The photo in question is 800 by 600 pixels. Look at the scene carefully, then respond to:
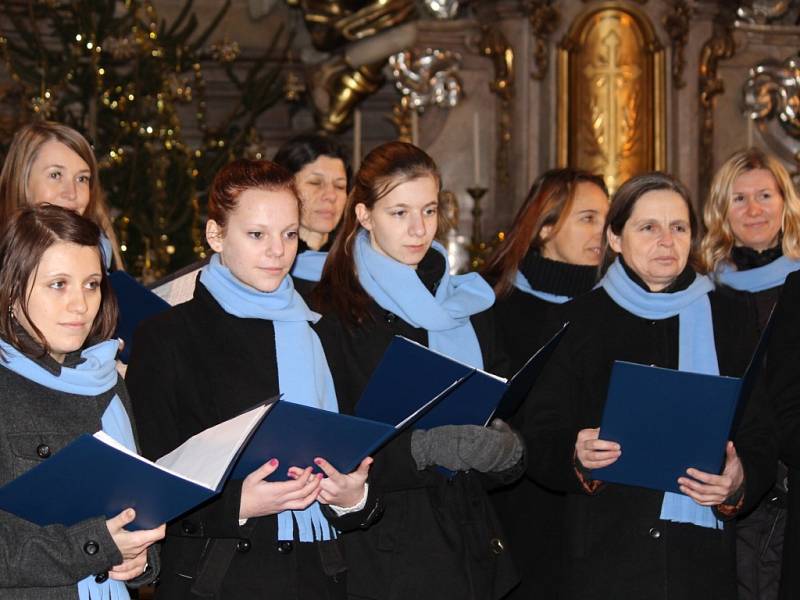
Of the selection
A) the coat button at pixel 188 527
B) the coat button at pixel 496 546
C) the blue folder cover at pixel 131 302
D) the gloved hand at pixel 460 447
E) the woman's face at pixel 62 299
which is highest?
the woman's face at pixel 62 299

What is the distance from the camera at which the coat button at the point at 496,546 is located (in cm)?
304

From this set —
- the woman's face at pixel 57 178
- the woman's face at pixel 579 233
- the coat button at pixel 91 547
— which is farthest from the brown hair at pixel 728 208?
the coat button at pixel 91 547

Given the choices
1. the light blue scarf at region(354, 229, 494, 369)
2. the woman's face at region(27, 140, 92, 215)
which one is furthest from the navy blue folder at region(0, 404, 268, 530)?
the woman's face at region(27, 140, 92, 215)

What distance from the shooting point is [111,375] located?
8.61 feet

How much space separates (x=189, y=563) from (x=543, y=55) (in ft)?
15.7

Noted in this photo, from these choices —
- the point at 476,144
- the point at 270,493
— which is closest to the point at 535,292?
the point at 270,493

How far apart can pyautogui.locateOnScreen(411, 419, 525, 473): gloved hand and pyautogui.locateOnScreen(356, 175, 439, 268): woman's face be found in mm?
485

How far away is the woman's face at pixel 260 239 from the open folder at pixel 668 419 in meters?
0.77

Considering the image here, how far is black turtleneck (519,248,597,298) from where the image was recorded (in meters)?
4.02

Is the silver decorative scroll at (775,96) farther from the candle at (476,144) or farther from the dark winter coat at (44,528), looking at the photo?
the dark winter coat at (44,528)

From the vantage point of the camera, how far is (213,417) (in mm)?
2789

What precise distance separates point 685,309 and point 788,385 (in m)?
0.31

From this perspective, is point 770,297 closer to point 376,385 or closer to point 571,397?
point 571,397

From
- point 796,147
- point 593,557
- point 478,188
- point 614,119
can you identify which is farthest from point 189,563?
point 796,147
